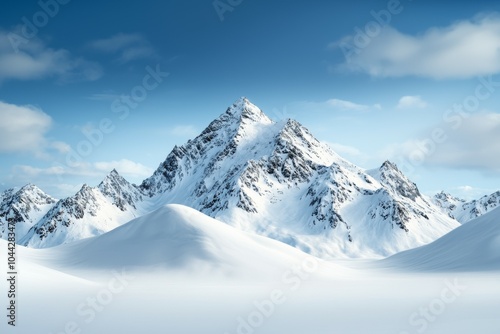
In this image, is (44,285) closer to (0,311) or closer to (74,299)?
(74,299)

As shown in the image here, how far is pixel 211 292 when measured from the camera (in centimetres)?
3086

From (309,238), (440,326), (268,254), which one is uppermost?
(309,238)

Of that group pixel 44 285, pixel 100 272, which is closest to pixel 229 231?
pixel 100 272

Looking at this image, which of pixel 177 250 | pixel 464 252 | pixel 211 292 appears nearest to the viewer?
pixel 211 292

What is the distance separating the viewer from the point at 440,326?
18.6 meters

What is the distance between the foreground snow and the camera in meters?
19.6

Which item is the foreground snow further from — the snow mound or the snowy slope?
the snowy slope

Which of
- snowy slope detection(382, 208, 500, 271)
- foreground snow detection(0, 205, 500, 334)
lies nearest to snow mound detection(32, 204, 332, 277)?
foreground snow detection(0, 205, 500, 334)

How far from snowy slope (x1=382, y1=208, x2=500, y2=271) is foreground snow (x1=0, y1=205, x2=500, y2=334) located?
1.04m

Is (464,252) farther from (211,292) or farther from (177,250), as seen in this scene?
(211,292)

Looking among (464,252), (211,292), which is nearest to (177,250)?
(211,292)

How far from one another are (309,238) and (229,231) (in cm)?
12314

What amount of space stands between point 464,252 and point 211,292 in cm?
3859

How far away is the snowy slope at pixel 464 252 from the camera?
163ft
